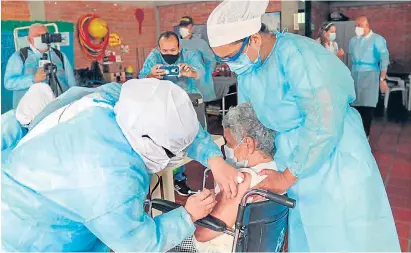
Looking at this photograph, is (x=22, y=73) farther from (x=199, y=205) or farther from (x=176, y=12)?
(x=199, y=205)

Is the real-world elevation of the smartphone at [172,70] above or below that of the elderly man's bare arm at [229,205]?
above

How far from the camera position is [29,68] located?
2.76 m

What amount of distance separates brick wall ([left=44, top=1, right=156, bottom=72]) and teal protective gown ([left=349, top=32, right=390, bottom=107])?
6.26 feet

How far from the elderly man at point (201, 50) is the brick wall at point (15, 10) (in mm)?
1411

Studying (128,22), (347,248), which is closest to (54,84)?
(128,22)

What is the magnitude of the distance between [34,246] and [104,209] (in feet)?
0.74

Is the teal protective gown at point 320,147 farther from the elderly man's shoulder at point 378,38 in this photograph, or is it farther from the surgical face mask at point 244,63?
the elderly man's shoulder at point 378,38

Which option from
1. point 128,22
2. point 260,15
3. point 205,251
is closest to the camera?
point 260,15

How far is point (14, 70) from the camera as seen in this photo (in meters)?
2.83

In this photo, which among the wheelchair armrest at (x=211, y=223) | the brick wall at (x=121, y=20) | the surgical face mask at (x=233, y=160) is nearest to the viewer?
the wheelchair armrest at (x=211, y=223)

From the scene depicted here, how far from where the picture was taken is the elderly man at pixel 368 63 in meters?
3.12

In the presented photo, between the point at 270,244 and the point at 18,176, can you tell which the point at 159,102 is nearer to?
the point at 18,176

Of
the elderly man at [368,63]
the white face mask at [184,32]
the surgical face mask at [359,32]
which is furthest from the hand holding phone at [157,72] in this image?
the surgical face mask at [359,32]

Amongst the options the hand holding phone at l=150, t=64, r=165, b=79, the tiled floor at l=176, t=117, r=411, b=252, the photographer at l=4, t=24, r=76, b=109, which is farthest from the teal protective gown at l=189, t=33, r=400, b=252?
the photographer at l=4, t=24, r=76, b=109
